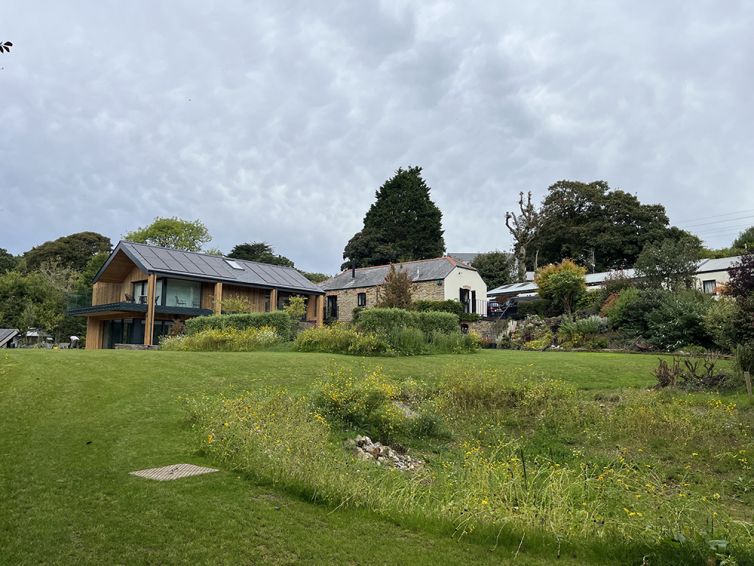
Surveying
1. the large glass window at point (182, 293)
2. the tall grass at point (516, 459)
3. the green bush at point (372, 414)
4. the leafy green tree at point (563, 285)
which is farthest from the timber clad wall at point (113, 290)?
the green bush at point (372, 414)

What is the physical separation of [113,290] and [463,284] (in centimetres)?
2316

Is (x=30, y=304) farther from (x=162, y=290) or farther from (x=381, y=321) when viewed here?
(x=381, y=321)

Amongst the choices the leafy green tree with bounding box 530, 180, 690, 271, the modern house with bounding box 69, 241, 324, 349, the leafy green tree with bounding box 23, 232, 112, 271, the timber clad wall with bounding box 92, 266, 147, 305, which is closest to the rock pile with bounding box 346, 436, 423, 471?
the modern house with bounding box 69, 241, 324, 349

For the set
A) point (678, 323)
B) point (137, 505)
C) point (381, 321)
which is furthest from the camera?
point (678, 323)

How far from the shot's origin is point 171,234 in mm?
51625

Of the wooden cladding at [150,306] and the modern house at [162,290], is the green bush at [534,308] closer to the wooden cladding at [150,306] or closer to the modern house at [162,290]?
the modern house at [162,290]

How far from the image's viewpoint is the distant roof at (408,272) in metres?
37.2

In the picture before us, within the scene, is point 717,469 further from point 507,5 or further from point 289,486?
point 507,5

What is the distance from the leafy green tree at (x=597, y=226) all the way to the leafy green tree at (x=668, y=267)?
21.5 metres

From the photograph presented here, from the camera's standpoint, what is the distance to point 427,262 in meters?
39.5

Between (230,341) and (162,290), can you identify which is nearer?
(230,341)

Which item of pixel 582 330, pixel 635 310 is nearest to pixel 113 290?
pixel 582 330

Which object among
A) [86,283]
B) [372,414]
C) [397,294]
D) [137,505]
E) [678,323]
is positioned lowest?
[137,505]

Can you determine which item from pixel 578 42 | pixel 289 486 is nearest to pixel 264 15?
pixel 578 42
